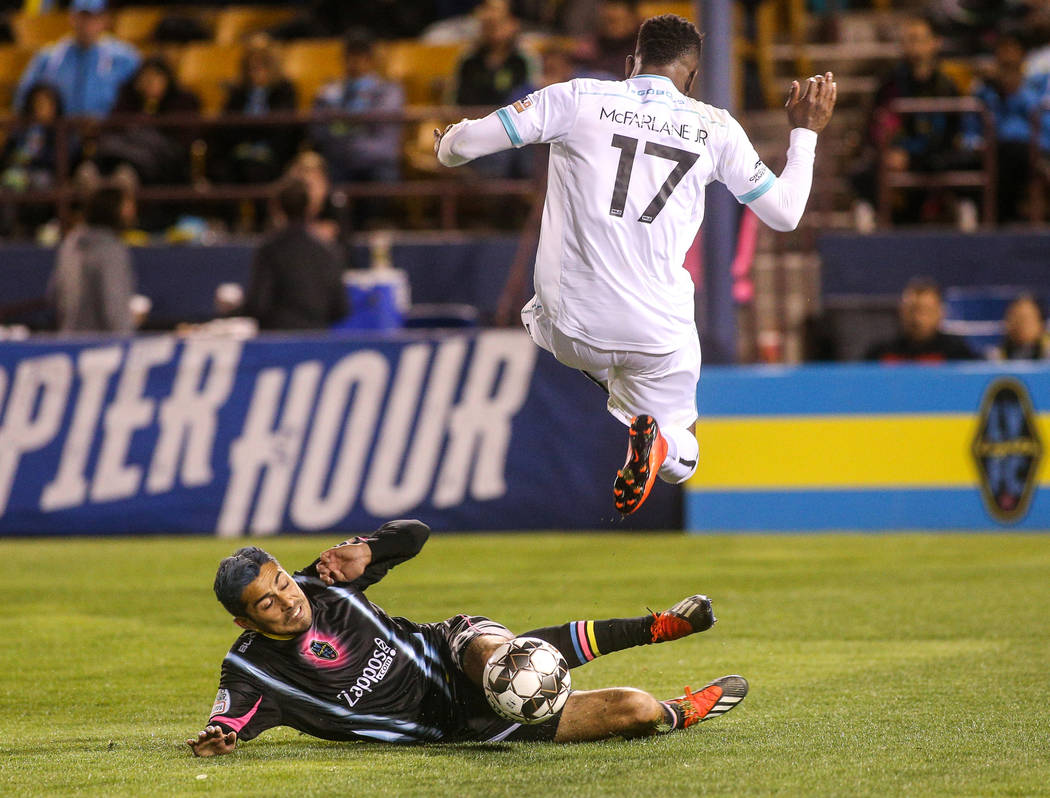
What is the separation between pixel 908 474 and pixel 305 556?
175 inches

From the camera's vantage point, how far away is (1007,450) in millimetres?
12016

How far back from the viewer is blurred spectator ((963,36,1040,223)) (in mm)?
15133

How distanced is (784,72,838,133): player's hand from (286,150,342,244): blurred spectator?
6649 mm

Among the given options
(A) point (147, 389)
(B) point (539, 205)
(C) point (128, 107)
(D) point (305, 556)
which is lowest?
(D) point (305, 556)

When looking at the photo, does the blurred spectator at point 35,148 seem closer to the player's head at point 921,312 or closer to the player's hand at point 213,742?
the player's head at point 921,312

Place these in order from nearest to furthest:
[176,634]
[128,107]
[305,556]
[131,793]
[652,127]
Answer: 1. [131,793]
2. [652,127]
3. [176,634]
4. [305,556]
5. [128,107]

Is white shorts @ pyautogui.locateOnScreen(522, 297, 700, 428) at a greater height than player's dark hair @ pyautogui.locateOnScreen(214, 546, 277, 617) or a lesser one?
greater

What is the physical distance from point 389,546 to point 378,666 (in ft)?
1.40

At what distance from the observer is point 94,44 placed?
16.3m

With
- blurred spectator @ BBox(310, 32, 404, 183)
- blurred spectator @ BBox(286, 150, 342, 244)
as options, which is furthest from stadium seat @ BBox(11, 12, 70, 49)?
blurred spectator @ BBox(286, 150, 342, 244)

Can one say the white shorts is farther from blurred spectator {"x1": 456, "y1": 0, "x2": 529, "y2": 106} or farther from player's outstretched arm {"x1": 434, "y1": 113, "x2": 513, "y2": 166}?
blurred spectator {"x1": 456, "y1": 0, "x2": 529, "y2": 106}

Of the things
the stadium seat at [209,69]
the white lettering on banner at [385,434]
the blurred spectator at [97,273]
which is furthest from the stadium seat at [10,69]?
the white lettering on banner at [385,434]

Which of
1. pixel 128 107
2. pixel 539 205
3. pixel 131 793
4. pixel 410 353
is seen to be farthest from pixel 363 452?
pixel 131 793

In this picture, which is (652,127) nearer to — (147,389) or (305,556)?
(305,556)
